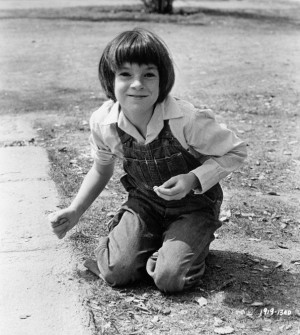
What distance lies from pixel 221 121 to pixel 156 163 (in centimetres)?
277

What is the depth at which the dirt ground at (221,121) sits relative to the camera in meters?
2.90

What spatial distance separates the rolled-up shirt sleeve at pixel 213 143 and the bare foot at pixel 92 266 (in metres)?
0.65

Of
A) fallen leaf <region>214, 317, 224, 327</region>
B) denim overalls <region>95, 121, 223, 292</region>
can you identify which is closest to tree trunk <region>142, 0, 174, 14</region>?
denim overalls <region>95, 121, 223, 292</region>

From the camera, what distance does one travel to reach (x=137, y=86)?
3.06 m

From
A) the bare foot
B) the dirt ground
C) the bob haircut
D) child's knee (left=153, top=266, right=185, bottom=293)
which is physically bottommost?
the dirt ground

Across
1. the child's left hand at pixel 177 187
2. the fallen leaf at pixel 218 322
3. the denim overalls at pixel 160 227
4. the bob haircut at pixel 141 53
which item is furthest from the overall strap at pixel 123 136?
the fallen leaf at pixel 218 322

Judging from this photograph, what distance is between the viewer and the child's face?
3.08 meters

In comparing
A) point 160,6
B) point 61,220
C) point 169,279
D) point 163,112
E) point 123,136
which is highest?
point 163,112

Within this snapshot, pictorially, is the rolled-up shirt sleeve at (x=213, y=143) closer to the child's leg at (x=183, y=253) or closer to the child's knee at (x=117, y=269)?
the child's leg at (x=183, y=253)

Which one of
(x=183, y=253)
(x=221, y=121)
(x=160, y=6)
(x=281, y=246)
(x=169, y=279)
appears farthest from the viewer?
(x=160, y=6)

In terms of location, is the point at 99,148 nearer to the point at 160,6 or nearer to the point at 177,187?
the point at 177,187

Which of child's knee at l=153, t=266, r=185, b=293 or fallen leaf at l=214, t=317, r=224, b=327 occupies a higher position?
child's knee at l=153, t=266, r=185, b=293

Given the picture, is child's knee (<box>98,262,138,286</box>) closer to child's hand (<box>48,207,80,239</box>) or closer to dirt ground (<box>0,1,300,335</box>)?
dirt ground (<box>0,1,300,335</box>)

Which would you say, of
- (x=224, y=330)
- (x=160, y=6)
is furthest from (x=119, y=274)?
(x=160, y=6)
